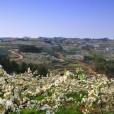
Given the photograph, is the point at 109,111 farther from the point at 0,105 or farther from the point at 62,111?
the point at 0,105

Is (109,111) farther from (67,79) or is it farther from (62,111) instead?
(67,79)

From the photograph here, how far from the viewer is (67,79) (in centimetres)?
362

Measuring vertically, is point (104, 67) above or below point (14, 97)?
below

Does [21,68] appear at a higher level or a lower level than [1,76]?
lower

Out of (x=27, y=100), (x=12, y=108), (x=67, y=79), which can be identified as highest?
(x=67, y=79)

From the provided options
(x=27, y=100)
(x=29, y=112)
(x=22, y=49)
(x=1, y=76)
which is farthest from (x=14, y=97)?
(x=22, y=49)

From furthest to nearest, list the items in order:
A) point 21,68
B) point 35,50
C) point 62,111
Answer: point 35,50 → point 21,68 → point 62,111

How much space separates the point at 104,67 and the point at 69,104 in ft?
82.7

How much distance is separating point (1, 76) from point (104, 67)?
103ft

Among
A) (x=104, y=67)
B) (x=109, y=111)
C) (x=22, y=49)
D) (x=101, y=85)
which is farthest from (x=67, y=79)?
(x=22, y=49)

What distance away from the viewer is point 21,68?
70.2ft

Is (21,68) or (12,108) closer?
(12,108)

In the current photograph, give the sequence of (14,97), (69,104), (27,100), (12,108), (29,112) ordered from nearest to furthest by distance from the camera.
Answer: (12,108)
(14,97)
(27,100)
(29,112)
(69,104)

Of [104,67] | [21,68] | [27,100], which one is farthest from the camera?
[104,67]
